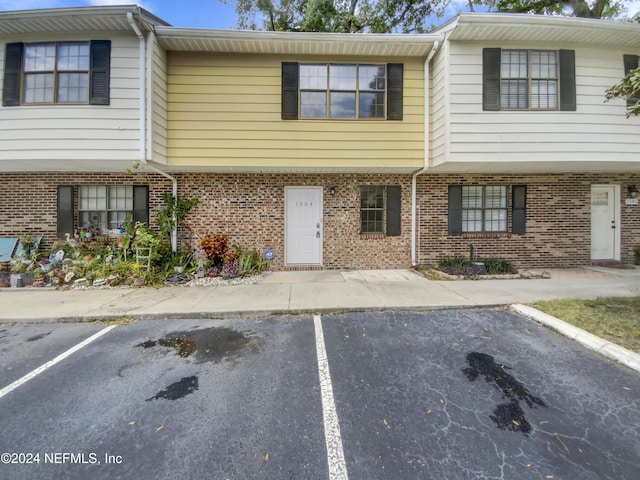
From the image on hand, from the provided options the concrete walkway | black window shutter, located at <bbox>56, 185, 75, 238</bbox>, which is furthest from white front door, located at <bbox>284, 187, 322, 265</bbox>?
black window shutter, located at <bbox>56, 185, 75, 238</bbox>

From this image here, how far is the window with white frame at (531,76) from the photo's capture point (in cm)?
660

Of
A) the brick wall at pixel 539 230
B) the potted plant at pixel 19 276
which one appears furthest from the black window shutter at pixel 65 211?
the brick wall at pixel 539 230

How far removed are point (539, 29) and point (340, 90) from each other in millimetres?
4423

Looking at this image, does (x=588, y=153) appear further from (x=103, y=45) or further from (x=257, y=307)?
(x=103, y=45)

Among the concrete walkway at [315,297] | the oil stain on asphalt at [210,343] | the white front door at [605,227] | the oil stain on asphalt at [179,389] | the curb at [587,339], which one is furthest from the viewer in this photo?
the white front door at [605,227]

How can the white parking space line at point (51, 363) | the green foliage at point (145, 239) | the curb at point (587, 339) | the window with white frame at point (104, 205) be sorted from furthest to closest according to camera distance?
the window with white frame at point (104, 205), the green foliage at point (145, 239), the curb at point (587, 339), the white parking space line at point (51, 363)

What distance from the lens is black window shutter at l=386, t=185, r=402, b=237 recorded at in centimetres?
783

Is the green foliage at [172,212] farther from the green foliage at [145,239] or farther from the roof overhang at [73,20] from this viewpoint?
the roof overhang at [73,20]

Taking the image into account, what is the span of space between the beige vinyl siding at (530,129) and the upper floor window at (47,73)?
320 inches

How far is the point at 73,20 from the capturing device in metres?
5.79

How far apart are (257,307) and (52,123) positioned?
606cm

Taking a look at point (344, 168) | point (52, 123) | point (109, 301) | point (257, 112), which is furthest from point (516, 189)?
point (52, 123)

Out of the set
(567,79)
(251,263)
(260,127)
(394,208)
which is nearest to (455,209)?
(394,208)

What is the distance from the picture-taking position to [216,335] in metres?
3.86
